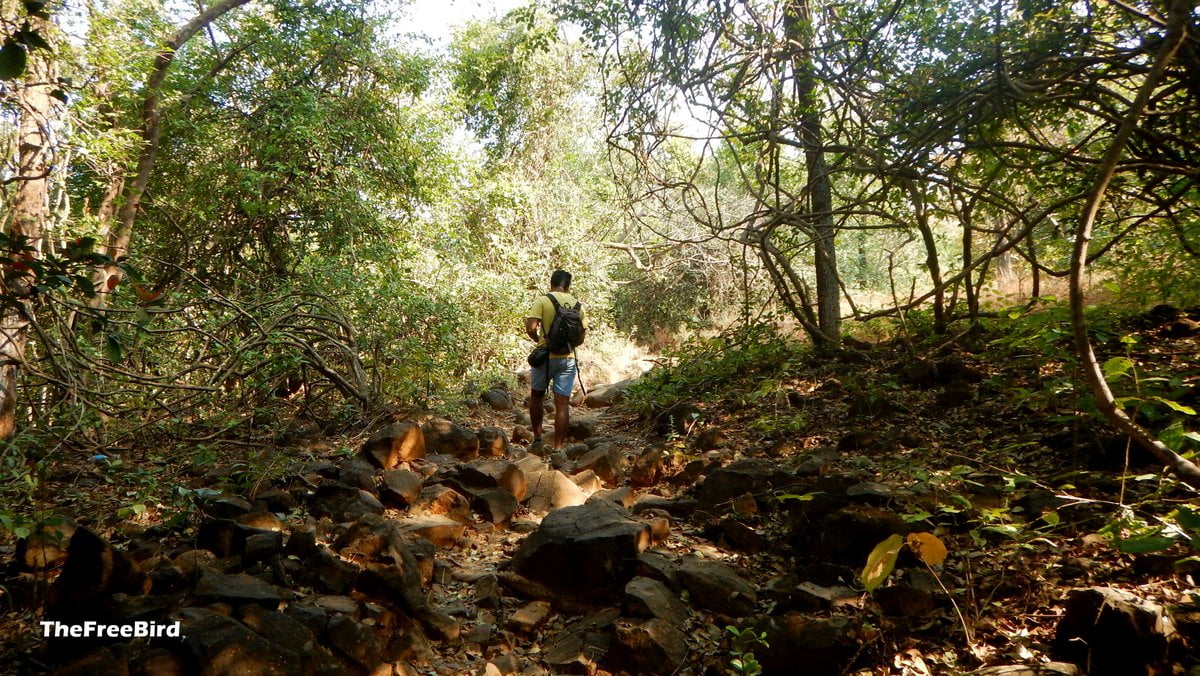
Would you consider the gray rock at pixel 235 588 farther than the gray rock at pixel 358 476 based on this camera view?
No

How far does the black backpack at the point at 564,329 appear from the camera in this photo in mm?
6074

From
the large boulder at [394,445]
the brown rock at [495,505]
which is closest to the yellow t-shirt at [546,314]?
the large boulder at [394,445]

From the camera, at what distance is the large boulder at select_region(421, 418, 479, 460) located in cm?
593

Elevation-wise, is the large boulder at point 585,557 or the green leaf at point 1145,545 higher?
the green leaf at point 1145,545

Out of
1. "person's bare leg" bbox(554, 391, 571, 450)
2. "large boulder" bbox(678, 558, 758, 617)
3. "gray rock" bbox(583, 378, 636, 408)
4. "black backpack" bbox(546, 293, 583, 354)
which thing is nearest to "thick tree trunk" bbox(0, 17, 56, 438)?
"black backpack" bbox(546, 293, 583, 354)

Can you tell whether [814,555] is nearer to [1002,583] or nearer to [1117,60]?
[1002,583]

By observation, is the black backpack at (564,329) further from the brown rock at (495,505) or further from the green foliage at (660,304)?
the green foliage at (660,304)

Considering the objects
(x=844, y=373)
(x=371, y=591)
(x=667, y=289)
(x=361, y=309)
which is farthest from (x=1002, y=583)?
(x=667, y=289)

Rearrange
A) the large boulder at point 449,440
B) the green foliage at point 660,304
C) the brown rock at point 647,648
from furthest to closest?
the green foliage at point 660,304
the large boulder at point 449,440
the brown rock at point 647,648

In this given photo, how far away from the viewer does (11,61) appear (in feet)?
5.48

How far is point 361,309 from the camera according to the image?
24.5ft

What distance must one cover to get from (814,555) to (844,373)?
3.56m

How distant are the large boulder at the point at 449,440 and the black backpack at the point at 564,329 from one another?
3.93 ft

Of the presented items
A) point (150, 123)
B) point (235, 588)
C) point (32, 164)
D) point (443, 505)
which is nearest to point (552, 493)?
point (443, 505)
